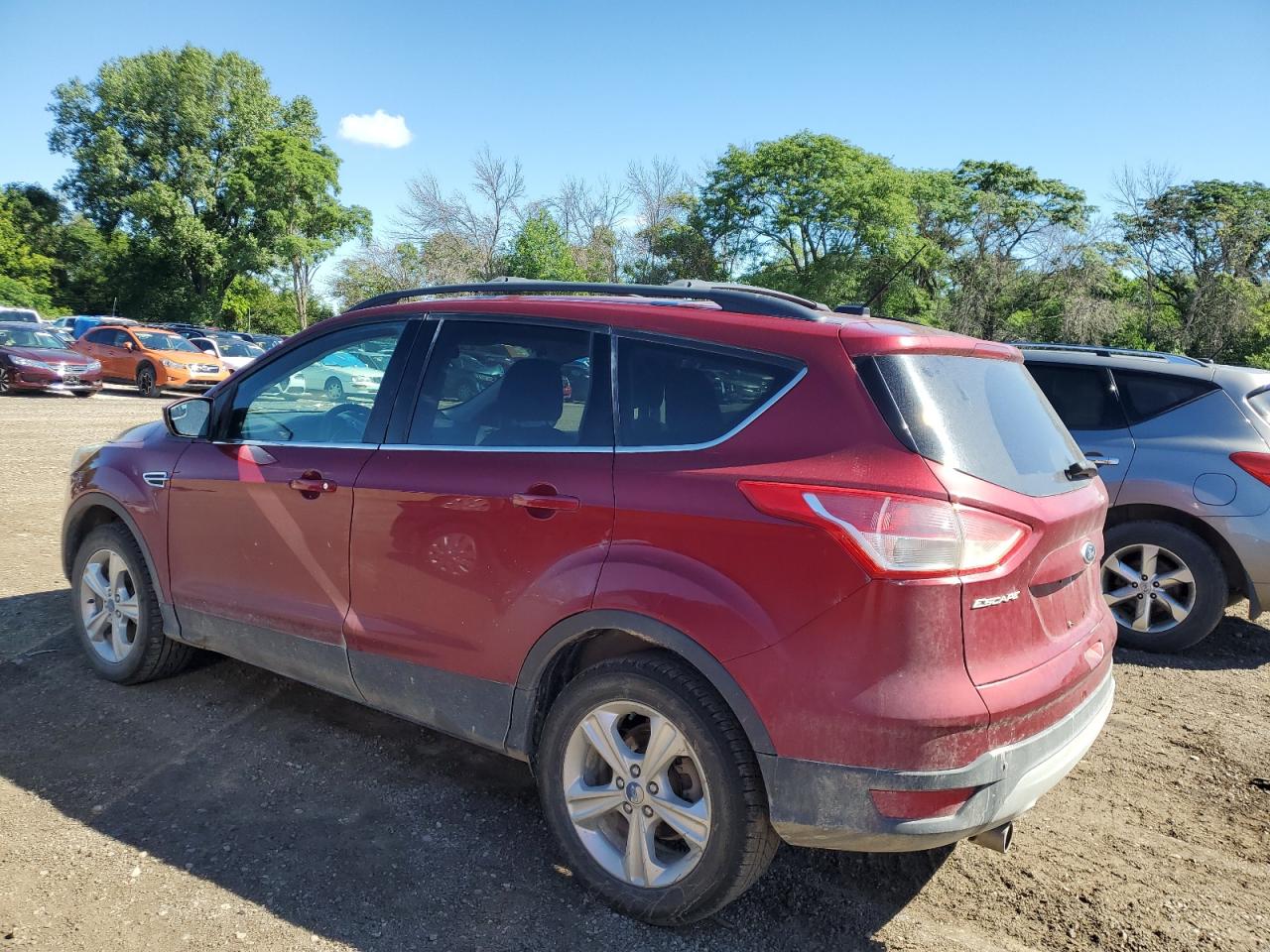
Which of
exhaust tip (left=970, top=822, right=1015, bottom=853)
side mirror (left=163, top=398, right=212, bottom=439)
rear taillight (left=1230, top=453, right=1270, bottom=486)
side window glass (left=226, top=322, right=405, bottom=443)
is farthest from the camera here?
rear taillight (left=1230, top=453, right=1270, bottom=486)

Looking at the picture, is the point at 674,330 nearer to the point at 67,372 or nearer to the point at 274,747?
Result: the point at 274,747

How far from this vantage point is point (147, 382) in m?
22.5

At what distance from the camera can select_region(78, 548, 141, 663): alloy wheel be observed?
14.0ft

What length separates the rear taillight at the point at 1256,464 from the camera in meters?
5.03

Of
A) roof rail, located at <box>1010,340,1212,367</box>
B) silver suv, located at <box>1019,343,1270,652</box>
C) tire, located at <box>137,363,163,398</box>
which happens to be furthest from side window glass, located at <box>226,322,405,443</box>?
tire, located at <box>137,363,163,398</box>

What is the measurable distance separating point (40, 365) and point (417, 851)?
67.6 ft

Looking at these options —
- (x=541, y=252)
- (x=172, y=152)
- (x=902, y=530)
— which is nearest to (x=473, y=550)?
(x=902, y=530)

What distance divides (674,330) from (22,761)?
10.1 feet

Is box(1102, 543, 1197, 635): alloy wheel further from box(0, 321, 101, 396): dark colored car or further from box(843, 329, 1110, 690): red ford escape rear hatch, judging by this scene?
box(0, 321, 101, 396): dark colored car

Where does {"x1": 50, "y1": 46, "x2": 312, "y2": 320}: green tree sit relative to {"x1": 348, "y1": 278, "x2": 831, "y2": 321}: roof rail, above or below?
above

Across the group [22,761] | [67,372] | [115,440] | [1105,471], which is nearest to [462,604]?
[22,761]

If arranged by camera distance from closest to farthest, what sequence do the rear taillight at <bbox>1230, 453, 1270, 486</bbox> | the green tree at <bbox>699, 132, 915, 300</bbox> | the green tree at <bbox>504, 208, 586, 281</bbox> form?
the rear taillight at <bbox>1230, 453, 1270, 486</bbox> < the green tree at <bbox>504, 208, 586, 281</bbox> < the green tree at <bbox>699, 132, 915, 300</bbox>

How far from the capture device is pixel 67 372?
1967cm

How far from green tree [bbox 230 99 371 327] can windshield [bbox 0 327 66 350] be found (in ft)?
82.7
